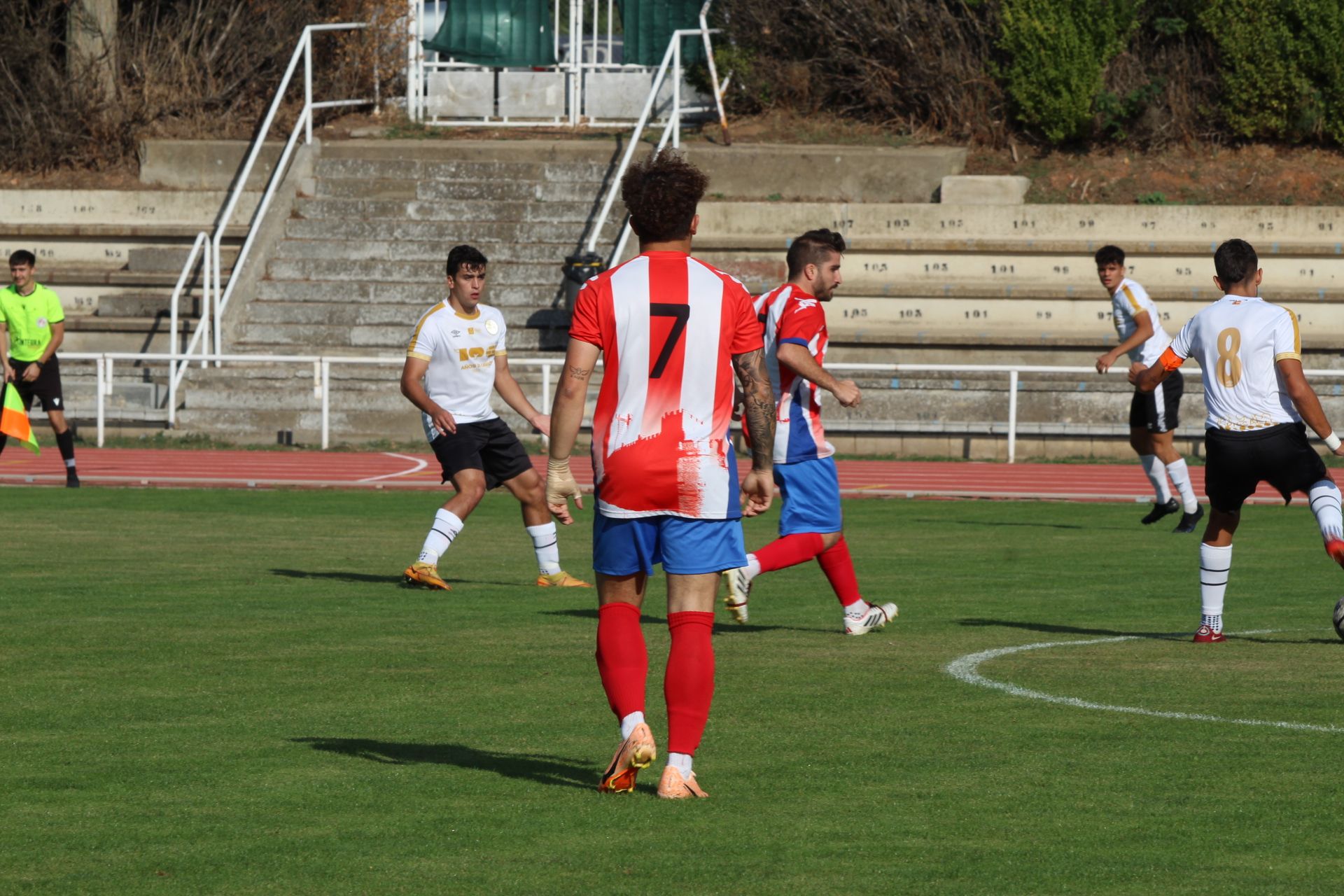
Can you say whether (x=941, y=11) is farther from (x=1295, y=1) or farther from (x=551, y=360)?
(x=551, y=360)

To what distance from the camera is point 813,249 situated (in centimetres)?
964

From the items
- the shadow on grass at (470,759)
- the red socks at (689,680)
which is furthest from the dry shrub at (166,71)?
the red socks at (689,680)

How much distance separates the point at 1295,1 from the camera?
28062mm

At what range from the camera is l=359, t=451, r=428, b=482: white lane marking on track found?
20.4 metres

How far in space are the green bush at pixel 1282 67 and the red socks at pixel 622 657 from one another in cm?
2447

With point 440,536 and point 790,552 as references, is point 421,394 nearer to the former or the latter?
point 440,536

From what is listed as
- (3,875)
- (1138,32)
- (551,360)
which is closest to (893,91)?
(1138,32)

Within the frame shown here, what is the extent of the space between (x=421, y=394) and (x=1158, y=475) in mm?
7182

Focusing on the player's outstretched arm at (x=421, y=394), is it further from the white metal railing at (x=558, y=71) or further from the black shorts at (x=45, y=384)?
the white metal railing at (x=558, y=71)

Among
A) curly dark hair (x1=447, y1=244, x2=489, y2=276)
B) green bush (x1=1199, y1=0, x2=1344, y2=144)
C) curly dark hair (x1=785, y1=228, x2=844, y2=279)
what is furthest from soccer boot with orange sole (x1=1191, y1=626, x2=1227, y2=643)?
green bush (x1=1199, y1=0, x2=1344, y2=144)

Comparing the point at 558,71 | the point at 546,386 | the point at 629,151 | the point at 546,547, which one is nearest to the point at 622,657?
the point at 546,547

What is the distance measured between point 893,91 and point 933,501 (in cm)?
1367

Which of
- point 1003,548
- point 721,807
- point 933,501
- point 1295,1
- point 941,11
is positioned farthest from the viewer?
point 941,11

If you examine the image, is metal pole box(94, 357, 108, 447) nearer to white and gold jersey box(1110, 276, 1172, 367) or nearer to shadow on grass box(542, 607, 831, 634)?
white and gold jersey box(1110, 276, 1172, 367)
